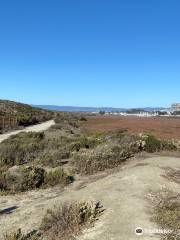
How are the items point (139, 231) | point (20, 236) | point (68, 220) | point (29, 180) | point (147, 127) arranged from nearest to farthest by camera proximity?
point (139, 231) → point (20, 236) → point (68, 220) → point (29, 180) → point (147, 127)

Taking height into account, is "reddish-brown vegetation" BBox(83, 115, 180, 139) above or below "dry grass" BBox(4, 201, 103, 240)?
above

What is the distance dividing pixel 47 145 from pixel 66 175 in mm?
8147

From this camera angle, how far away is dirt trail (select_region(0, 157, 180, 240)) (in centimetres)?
985

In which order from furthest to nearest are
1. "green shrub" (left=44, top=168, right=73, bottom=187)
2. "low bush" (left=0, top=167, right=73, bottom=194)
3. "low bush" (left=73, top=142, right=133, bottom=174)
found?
"low bush" (left=73, top=142, right=133, bottom=174) < "green shrub" (left=44, top=168, right=73, bottom=187) < "low bush" (left=0, top=167, right=73, bottom=194)

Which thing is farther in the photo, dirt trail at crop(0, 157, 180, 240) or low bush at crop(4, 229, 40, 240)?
dirt trail at crop(0, 157, 180, 240)

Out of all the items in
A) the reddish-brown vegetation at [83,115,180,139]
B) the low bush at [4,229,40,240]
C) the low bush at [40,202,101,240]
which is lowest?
the low bush at [4,229,40,240]

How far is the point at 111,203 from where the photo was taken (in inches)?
454

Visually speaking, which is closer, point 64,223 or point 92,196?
point 64,223

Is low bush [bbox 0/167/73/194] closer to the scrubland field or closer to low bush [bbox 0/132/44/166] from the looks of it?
the scrubland field

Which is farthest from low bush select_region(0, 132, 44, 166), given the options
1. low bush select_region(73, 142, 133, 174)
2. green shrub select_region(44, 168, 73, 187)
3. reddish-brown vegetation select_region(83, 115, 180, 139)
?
reddish-brown vegetation select_region(83, 115, 180, 139)

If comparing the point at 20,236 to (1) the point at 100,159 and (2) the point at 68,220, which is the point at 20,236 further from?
(1) the point at 100,159

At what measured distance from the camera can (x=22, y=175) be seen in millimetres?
16594

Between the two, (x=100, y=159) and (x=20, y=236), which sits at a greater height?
(x=100, y=159)

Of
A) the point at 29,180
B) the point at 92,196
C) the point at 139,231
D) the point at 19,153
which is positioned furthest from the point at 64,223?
the point at 19,153
